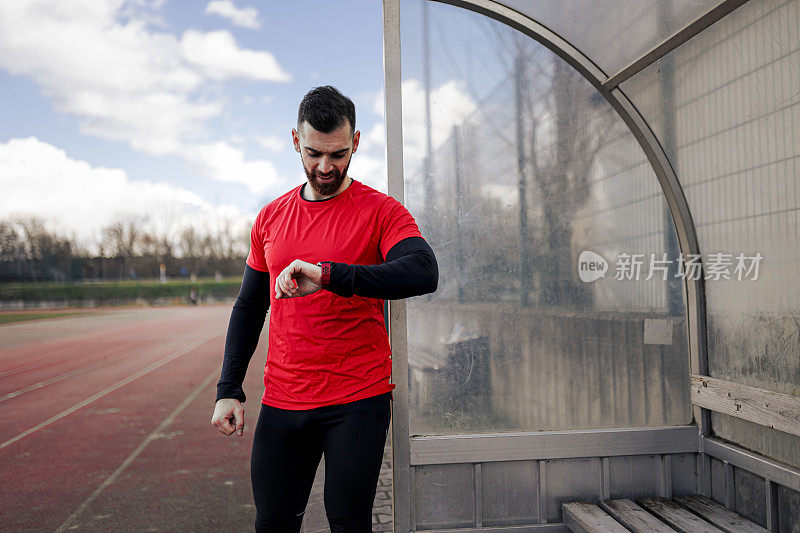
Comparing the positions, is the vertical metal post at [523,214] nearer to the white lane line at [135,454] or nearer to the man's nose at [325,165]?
the man's nose at [325,165]

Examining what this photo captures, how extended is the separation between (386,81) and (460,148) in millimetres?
504

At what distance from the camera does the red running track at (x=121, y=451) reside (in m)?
4.53

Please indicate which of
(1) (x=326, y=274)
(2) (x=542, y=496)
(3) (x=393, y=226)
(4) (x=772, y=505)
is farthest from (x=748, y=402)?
(1) (x=326, y=274)

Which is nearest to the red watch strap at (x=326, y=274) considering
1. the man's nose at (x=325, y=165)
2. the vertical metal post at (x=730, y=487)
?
the man's nose at (x=325, y=165)

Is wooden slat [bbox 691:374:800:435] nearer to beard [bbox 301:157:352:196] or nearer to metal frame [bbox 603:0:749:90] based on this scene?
metal frame [bbox 603:0:749:90]

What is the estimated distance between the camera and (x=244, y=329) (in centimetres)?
228

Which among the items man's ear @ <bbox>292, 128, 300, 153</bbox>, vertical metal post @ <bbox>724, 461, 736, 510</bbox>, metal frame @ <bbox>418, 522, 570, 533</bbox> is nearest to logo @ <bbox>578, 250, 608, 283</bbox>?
vertical metal post @ <bbox>724, 461, 736, 510</bbox>

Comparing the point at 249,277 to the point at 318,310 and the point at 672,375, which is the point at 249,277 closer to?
the point at 318,310

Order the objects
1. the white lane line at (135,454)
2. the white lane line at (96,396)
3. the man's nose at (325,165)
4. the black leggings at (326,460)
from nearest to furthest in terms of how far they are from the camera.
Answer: the black leggings at (326,460)
the man's nose at (325,165)
the white lane line at (135,454)
the white lane line at (96,396)

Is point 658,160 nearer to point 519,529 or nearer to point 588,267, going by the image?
point 588,267

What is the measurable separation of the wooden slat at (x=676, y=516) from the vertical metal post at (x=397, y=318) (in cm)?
119

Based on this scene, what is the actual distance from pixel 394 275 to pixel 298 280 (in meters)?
0.31

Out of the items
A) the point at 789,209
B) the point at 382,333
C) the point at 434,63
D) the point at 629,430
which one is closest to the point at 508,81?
the point at 434,63

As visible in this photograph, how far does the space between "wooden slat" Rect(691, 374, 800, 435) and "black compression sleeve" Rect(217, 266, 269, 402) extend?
225 cm
